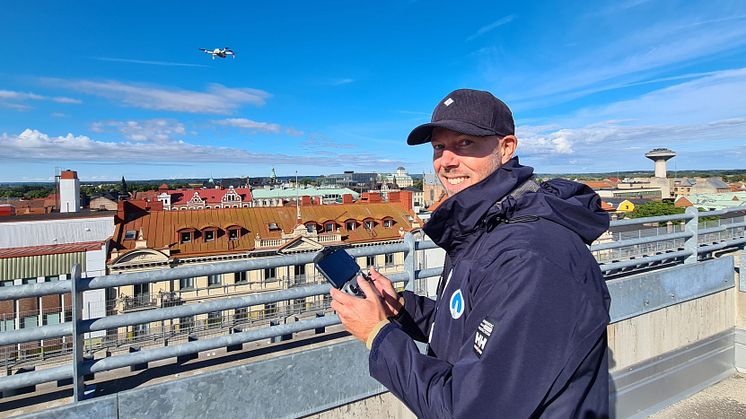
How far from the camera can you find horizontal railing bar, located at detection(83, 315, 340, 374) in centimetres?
225

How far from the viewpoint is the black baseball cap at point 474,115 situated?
1.63 metres

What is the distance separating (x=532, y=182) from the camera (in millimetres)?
1636

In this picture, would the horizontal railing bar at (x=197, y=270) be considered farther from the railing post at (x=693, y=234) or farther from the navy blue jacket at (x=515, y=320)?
the railing post at (x=693, y=234)

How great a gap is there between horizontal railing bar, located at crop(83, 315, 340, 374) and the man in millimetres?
1199

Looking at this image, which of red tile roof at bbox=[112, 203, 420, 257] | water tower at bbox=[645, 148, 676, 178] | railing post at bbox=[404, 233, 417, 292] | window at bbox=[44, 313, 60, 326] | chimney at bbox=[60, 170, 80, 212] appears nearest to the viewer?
railing post at bbox=[404, 233, 417, 292]

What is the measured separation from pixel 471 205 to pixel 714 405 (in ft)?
16.3

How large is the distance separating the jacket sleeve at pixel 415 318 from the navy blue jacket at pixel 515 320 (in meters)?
0.46

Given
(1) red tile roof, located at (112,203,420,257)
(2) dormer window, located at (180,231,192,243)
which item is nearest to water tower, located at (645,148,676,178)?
(1) red tile roof, located at (112,203,420,257)

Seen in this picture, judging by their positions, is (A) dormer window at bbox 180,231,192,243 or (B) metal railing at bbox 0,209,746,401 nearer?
(B) metal railing at bbox 0,209,746,401

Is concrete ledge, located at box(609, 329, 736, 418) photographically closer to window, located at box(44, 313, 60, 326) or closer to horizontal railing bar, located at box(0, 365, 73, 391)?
horizontal railing bar, located at box(0, 365, 73, 391)

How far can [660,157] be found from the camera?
5251 inches

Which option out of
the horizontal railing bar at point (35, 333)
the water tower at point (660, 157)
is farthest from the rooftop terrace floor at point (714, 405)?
the water tower at point (660, 157)

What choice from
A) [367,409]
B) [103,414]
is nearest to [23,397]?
[103,414]

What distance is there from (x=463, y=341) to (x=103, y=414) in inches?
74.5
